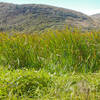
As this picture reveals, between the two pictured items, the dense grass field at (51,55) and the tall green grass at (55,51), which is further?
the tall green grass at (55,51)

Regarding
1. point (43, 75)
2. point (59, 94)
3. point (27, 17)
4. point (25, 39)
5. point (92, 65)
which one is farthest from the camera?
point (27, 17)

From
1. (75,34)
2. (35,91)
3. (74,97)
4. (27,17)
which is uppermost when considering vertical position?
(75,34)

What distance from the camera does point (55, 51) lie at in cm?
385

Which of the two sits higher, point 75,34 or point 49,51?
point 75,34

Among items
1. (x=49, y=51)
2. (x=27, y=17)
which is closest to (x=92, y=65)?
(x=49, y=51)

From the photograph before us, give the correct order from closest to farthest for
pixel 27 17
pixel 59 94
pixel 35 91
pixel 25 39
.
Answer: pixel 59 94
pixel 35 91
pixel 25 39
pixel 27 17

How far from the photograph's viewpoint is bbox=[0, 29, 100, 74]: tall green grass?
365 cm

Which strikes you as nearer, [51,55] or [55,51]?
[51,55]

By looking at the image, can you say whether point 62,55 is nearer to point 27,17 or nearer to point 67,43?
point 67,43

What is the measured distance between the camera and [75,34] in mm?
3855

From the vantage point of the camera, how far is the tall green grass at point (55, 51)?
365 centimetres

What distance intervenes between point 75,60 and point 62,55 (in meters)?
0.30

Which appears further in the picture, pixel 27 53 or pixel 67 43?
pixel 27 53

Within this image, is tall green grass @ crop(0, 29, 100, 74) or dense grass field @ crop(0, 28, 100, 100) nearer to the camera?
dense grass field @ crop(0, 28, 100, 100)
